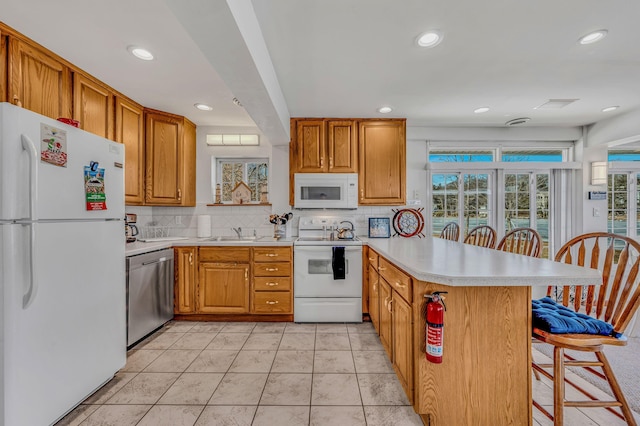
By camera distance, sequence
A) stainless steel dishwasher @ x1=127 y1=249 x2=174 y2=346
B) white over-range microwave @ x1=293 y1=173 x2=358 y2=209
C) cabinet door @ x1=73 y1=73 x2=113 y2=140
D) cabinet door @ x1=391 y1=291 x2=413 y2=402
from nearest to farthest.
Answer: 1. cabinet door @ x1=391 y1=291 x2=413 y2=402
2. cabinet door @ x1=73 y1=73 x2=113 y2=140
3. stainless steel dishwasher @ x1=127 y1=249 x2=174 y2=346
4. white over-range microwave @ x1=293 y1=173 x2=358 y2=209

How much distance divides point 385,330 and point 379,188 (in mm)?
1778

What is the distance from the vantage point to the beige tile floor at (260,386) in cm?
164

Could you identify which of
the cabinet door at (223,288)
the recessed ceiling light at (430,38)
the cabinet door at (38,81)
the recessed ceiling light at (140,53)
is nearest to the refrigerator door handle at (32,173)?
the cabinet door at (38,81)

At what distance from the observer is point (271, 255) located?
3.08m

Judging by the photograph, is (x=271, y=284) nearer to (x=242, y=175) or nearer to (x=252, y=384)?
(x=252, y=384)

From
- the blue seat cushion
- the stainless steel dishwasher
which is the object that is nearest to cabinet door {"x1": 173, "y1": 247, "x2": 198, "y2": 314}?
the stainless steel dishwasher

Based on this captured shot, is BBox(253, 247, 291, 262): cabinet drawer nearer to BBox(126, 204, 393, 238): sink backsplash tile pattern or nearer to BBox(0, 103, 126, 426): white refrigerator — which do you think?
BBox(126, 204, 393, 238): sink backsplash tile pattern

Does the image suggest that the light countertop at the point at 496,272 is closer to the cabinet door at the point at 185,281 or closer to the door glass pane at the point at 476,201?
the cabinet door at the point at 185,281

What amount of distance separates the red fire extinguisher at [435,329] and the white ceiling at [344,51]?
1599mm

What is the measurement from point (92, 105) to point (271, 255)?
2.05 m

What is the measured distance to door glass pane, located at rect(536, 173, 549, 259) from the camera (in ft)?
13.1

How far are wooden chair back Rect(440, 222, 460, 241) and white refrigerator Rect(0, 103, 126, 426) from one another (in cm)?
320

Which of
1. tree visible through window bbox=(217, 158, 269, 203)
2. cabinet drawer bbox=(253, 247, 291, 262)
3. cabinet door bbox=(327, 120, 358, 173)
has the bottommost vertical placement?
cabinet drawer bbox=(253, 247, 291, 262)

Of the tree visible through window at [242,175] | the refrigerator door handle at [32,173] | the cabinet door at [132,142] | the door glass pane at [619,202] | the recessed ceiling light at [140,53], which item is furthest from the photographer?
the door glass pane at [619,202]
